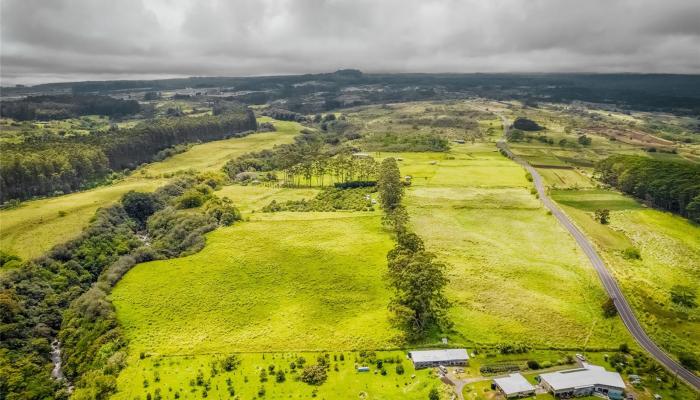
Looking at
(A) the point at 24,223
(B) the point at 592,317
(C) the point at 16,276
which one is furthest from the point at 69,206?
(B) the point at 592,317

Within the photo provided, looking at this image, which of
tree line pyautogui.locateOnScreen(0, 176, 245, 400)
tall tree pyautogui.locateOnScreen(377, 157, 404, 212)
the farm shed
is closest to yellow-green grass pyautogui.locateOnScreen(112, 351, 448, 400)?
the farm shed

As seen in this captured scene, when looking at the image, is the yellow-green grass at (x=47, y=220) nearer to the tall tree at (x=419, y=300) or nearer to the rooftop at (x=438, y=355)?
the tall tree at (x=419, y=300)

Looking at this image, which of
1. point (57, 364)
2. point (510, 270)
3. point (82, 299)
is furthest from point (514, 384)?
point (82, 299)

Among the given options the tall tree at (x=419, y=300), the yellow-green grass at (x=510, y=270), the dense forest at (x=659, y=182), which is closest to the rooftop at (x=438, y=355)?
the tall tree at (x=419, y=300)

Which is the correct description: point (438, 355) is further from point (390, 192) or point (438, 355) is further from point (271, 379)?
point (390, 192)

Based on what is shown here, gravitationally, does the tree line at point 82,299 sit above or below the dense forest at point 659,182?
below

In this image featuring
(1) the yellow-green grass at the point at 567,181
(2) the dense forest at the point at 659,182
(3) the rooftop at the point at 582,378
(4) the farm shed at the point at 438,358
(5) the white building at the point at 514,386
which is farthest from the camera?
(1) the yellow-green grass at the point at 567,181
